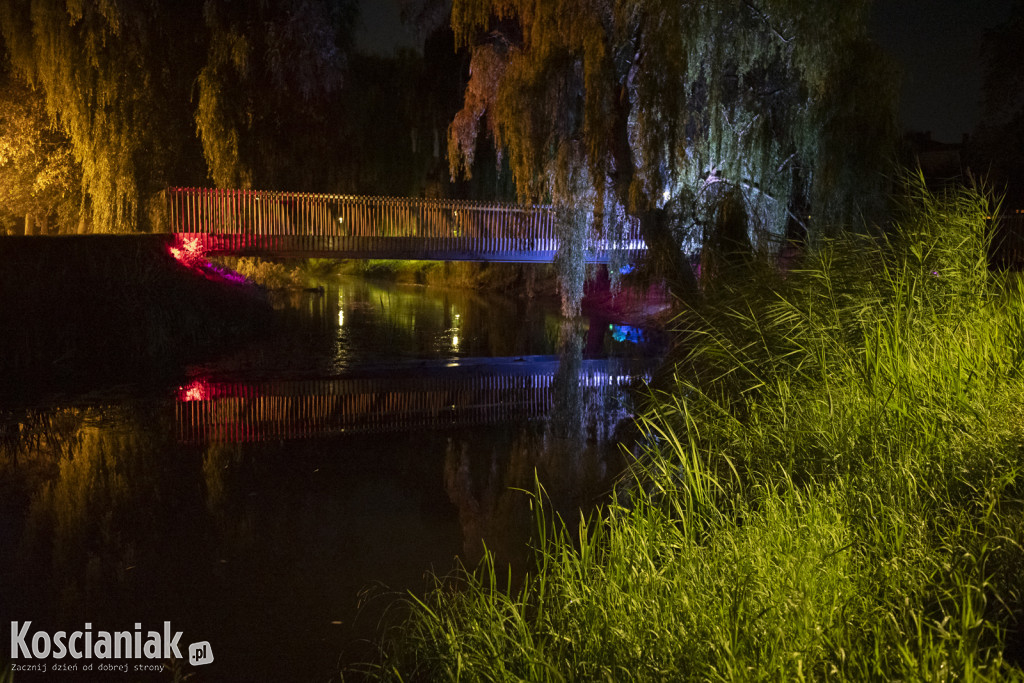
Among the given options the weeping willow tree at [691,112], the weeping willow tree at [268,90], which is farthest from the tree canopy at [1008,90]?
the weeping willow tree at [268,90]

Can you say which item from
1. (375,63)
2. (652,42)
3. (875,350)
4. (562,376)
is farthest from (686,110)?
(375,63)

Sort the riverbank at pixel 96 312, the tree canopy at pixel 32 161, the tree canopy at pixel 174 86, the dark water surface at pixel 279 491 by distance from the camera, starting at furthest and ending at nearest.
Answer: the tree canopy at pixel 32 161, the tree canopy at pixel 174 86, the riverbank at pixel 96 312, the dark water surface at pixel 279 491

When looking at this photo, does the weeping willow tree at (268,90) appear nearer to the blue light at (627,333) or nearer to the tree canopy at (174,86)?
the tree canopy at (174,86)

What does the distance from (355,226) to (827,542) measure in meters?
17.5

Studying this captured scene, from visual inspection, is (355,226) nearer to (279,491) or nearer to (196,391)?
(196,391)

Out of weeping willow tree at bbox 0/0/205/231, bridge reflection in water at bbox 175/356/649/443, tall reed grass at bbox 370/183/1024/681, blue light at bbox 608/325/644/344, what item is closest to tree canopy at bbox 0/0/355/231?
weeping willow tree at bbox 0/0/205/231

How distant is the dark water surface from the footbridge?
5.20 metres

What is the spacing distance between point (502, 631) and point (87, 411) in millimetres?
7748

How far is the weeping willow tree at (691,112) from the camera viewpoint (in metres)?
12.5

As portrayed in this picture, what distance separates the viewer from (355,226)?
20141mm

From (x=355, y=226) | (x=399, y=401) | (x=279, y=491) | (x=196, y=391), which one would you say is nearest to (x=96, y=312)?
(x=196, y=391)

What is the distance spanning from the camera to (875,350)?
6.12 metres

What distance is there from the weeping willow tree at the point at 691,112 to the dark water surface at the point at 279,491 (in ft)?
9.55

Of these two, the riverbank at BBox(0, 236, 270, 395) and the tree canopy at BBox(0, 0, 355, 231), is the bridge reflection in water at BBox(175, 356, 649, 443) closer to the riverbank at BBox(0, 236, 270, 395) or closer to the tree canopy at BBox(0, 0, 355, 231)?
the riverbank at BBox(0, 236, 270, 395)
